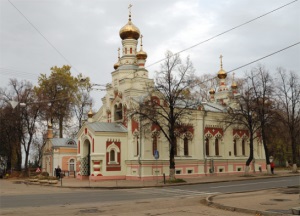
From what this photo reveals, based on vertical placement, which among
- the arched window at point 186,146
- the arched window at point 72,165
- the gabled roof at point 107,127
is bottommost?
the arched window at point 72,165

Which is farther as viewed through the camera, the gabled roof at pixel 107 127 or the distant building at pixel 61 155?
the distant building at pixel 61 155

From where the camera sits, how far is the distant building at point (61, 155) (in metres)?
43.8

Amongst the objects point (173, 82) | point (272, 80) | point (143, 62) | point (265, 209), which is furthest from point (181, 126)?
point (265, 209)

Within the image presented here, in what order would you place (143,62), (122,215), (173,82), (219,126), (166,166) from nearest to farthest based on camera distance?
(122,215) < (173,82) < (166,166) < (143,62) < (219,126)

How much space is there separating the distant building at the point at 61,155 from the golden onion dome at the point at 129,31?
51.1 feet

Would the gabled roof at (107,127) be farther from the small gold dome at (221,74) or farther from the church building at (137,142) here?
the small gold dome at (221,74)

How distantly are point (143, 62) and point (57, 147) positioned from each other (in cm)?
1595

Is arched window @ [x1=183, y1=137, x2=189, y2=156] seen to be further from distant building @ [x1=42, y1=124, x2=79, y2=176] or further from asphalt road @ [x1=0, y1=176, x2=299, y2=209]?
distant building @ [x1=42, y1=124, x2=79, y2=176]

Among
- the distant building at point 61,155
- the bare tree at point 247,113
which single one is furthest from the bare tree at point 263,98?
the distant building at point 61,155

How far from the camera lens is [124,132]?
1350 inches

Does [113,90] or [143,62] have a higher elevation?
[143,62]

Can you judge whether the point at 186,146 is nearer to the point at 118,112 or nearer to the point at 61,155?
the point at 118,112

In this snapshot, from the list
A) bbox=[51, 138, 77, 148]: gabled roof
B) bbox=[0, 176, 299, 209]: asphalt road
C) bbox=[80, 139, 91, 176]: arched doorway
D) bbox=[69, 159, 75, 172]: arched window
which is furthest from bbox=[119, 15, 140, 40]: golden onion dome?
bbox=[0, 176, 299, 209]: asphalt road

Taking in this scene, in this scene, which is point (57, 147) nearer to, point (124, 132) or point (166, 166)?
point (124, 132)
